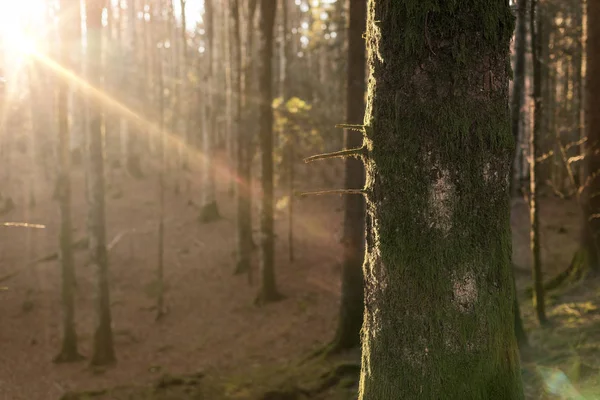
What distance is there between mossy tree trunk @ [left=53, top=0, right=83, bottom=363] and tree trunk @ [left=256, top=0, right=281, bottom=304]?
4.66 m

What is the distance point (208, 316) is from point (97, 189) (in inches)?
199

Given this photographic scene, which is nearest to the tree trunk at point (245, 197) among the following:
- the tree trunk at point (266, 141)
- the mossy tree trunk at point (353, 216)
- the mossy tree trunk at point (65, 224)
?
the tree trunk at point (266, 141)

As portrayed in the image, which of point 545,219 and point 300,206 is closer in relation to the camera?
point 545,219

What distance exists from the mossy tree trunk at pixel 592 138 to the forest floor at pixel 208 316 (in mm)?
823

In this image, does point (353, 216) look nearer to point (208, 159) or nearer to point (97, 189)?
point (97, 189)

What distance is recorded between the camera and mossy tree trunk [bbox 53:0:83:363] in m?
11.5

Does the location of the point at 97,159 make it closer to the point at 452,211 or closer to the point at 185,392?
the point at 185,392

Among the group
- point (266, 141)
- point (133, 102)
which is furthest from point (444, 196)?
point (133, 102)

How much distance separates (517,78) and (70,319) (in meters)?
11.1

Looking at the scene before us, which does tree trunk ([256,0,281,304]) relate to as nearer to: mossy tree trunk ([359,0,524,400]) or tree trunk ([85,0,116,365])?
tree trunk ([85,0,116,365])

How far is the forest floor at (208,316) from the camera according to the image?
869 cm

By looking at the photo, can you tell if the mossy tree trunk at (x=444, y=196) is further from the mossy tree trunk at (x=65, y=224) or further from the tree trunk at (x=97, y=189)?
the mossy tree trunk at (x=65, y=224)

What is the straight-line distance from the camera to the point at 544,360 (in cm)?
761

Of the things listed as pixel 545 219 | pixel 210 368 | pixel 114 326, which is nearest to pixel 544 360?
pixel 210 368
